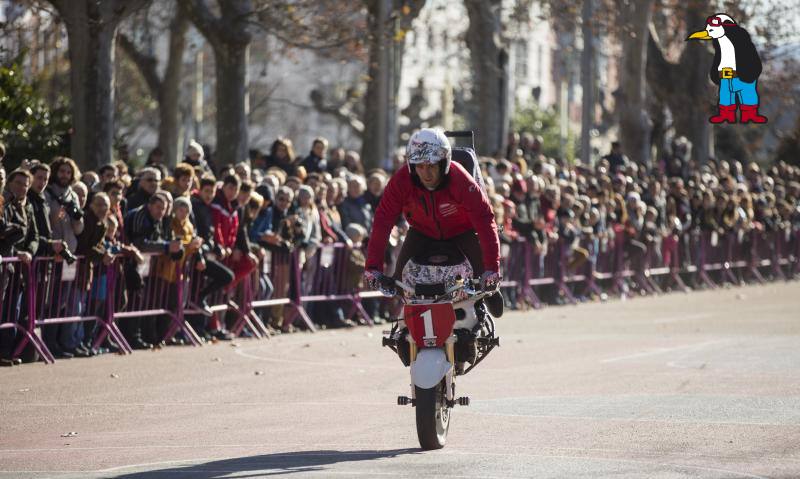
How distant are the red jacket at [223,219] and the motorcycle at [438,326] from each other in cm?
800

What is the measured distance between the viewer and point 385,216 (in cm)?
1102

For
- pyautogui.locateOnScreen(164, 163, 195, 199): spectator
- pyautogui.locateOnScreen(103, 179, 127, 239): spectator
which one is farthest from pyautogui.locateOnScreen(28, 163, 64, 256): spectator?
pyautogui.locateOnScreen(164, 163, 195, 199): spectator

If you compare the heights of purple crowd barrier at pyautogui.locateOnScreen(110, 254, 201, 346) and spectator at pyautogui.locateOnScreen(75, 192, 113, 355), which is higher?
spectator at pyautogui.locateOnScreen(75, 192, 113, 355)

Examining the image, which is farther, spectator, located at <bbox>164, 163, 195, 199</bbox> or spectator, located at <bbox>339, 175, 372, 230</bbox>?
spectator, located at <bbox>339, 175, 372, 230</bbox>

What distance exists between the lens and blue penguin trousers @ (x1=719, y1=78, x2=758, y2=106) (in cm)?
2347

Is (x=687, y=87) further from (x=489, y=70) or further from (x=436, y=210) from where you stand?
(x=436, y=210)

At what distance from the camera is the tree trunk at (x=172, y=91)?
1380 inches

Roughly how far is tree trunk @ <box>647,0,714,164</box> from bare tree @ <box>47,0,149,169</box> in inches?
981

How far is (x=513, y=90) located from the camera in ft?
279

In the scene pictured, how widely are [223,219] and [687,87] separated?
2878 cm

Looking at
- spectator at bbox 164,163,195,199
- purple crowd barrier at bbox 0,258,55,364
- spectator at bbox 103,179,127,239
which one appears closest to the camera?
purple crowd barrier at bbox 0,258,55,364

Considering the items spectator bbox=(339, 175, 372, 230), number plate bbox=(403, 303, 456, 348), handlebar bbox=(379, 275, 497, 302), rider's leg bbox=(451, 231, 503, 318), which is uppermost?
spectator bbox=(339, 175, 372, 230)

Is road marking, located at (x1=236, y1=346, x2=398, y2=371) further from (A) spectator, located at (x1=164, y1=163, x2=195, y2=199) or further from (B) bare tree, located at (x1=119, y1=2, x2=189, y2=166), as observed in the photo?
(B) bare tree, located at (x1=119, y1=2, x2=189, y2=166)

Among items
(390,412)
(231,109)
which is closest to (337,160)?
(231,109)
